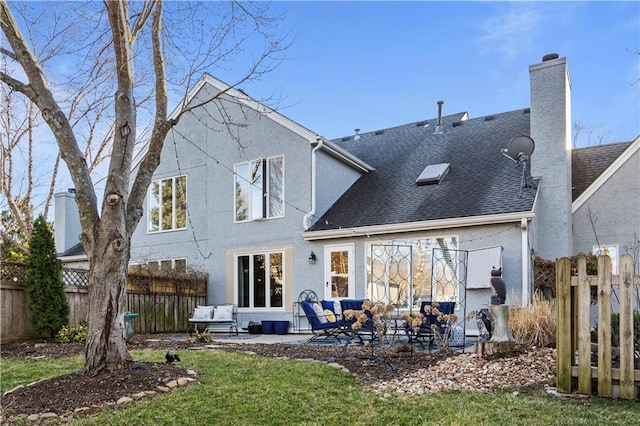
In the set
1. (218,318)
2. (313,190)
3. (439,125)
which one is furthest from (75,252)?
(439,125)

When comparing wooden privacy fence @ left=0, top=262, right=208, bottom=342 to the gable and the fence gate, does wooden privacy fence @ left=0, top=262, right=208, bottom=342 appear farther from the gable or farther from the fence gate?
the fence gate

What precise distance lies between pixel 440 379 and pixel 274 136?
9633 mm

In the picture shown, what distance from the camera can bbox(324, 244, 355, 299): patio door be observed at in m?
12.4

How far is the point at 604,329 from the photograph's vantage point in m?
4.83

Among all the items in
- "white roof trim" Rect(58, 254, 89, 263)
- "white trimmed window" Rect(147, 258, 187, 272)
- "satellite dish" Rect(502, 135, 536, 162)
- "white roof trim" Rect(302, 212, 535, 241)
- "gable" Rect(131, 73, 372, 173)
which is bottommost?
"white trimmed window" Rect(147, 258, 187, 272)

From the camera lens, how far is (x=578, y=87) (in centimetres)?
1335

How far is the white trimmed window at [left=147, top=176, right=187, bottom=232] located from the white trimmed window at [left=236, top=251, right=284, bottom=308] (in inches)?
108

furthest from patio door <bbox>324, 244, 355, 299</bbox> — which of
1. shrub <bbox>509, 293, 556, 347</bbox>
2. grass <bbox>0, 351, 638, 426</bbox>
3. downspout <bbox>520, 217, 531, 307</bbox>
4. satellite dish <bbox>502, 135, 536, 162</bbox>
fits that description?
grass <bbox>0, 351, 638, 426</bbox>

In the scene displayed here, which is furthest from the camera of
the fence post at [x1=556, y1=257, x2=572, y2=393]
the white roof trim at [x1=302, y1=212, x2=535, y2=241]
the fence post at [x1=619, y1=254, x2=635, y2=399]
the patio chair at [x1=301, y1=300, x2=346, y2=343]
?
the white roof trim at [x1=302, y1=212, x2=535, y2=241]

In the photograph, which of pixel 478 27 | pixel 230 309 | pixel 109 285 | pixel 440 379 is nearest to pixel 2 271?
pixel 230 309

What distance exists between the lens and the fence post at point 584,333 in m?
4.89

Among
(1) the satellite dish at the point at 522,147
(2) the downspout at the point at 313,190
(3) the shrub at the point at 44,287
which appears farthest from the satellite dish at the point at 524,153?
(3) the shrub at the point at 44,287

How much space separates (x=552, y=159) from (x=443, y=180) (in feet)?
8.69

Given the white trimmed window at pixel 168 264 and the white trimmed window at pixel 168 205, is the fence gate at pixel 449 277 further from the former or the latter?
the white trimmed window at pixel 168 205
